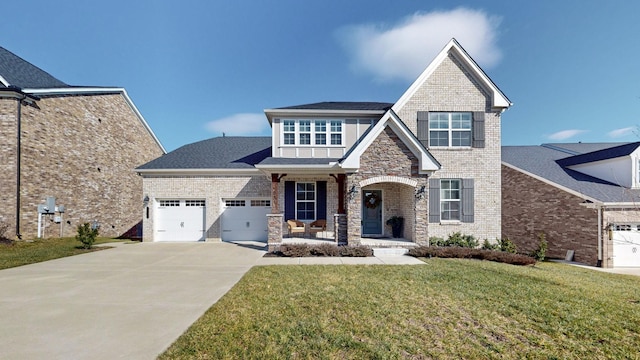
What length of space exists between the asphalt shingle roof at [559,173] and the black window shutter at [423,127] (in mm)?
7294

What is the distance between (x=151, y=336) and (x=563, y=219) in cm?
1838

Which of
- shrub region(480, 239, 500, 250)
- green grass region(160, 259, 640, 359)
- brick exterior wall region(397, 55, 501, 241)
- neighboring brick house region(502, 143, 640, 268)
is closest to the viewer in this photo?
green grass region(160, 259, 640, 359)

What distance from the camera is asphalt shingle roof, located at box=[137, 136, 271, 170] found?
15.7 m

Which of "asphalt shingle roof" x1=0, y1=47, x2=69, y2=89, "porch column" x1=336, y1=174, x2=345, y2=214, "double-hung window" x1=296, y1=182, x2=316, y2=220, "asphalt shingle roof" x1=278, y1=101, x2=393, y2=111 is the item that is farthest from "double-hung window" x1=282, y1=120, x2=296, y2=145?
"asphalt shingle roof" x1=0, y1=47, x2=69, y2=89

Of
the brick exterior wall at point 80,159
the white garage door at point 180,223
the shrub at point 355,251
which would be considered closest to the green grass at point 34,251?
the brick exterior wall at point 80,159

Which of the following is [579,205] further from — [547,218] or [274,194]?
[274,194]

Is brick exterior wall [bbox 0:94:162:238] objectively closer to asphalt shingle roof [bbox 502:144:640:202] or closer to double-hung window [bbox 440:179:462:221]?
double-hung window [bbox 440:179:462:221]

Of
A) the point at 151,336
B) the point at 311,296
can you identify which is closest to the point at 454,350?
the point at 311,296

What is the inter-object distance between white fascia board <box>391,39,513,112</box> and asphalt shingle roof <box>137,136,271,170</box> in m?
9.20

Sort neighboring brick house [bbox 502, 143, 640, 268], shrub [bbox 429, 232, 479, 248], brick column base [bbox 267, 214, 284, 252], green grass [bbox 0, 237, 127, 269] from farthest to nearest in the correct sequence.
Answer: shrub [bbox 429, 232, 479, 248], neighboring brick house [bbox 502, 143, 640, 268], brick column base [bbox 267, 214, 284, 252], green grass [bbox 0, 237, 127, 269]

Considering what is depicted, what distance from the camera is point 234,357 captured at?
3.78 metres

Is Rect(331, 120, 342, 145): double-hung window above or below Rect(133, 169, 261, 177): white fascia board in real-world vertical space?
above

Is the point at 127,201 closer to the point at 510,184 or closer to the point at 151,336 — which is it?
the point at 151,336

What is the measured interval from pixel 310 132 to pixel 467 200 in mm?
9149
